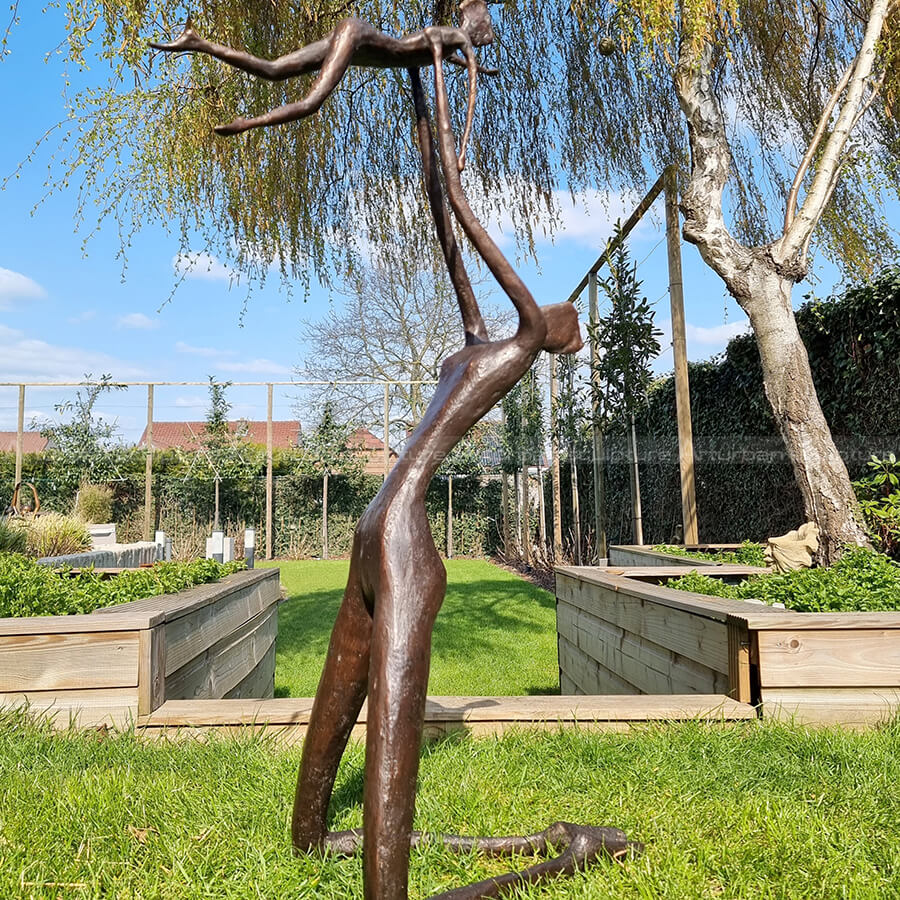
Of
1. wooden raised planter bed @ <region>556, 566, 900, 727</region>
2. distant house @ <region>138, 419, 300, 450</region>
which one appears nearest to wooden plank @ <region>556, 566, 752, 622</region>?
wooden raised planter bed @ <region>556, 566, 900, 727</region>

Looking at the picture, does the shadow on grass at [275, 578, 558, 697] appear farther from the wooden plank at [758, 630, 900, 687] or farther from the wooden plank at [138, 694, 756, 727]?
the wooden plank at [758, 630, 900, 687]

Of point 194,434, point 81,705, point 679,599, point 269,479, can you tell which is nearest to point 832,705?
point 679,599

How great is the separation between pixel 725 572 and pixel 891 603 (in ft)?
4.26

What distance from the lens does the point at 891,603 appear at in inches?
114

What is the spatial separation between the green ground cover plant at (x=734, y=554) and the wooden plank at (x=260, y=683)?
9.65 feet

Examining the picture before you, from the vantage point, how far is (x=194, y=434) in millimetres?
14359

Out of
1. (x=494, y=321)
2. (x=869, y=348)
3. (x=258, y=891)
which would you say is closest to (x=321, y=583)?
(x=869, y=348)

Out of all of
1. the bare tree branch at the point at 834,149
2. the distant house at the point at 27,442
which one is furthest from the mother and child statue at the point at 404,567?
the distant house at the point at 27,442

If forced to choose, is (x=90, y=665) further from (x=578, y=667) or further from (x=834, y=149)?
(x=834, y=149)

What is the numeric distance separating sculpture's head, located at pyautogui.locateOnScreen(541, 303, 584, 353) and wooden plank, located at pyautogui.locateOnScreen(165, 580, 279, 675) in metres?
1.84

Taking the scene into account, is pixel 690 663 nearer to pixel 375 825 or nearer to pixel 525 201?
pixel 375 825

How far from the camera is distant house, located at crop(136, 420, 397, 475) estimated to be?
14.4 meters

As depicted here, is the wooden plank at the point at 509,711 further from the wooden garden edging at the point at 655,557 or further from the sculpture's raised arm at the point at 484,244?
the wooden garden edging at the point at 655,557

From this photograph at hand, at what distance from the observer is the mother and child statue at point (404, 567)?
4.22ft
